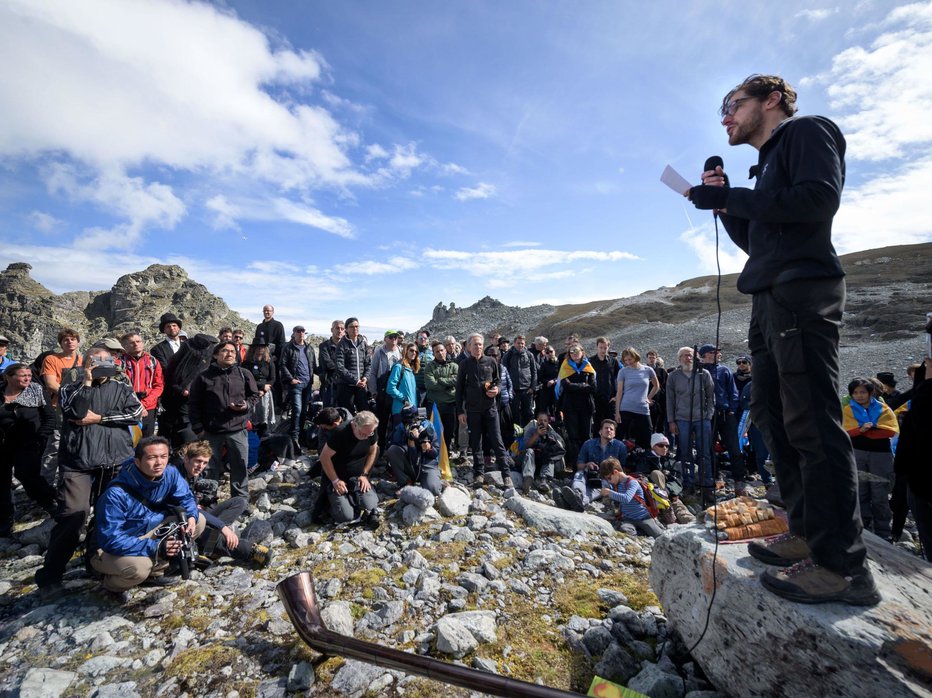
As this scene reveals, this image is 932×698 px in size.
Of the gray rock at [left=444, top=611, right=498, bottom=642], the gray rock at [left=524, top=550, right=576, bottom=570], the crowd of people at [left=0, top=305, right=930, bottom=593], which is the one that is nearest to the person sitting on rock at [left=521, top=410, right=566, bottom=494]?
the crowd of people at [left=0, top=305, right=930, bottom=593]

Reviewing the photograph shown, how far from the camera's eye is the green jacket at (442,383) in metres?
9.60

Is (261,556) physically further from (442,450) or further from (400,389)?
(400,389)

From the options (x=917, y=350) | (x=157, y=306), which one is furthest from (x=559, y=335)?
(x=157, y=306)

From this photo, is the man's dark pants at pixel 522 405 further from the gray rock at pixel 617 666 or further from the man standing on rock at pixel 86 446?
the man standing on rock at pixel 86 446

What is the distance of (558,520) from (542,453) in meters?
2.85

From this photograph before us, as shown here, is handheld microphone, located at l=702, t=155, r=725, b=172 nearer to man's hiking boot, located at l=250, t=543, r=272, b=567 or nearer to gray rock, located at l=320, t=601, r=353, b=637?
gray rock, located at l=320, t=601, r=353, b=637

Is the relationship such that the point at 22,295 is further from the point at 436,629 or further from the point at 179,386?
the point at 436,629

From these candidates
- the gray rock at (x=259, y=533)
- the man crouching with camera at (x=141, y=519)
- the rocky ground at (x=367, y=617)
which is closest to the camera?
the rocky ground at (x=367, y=617)

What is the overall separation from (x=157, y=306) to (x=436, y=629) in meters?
64.0

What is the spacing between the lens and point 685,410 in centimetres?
906

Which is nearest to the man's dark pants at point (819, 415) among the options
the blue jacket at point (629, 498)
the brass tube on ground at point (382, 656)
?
the brass tube on ground at point (382, 656)

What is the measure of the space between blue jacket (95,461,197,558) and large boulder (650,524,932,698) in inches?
213

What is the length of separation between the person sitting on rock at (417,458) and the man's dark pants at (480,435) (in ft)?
3.01

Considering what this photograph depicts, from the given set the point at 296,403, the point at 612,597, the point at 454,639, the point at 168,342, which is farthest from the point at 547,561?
the point at 168,342
